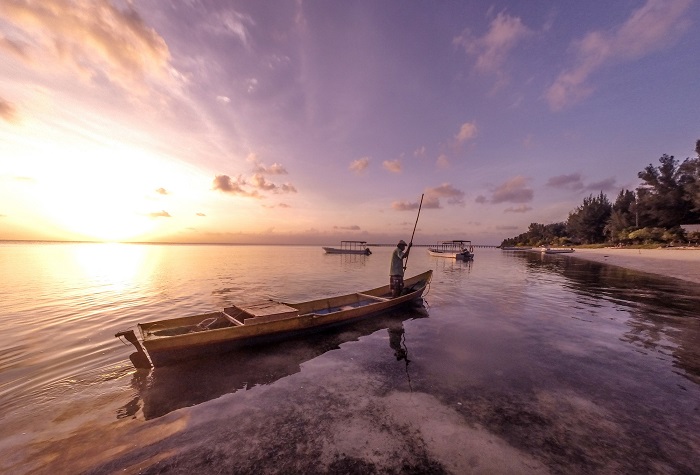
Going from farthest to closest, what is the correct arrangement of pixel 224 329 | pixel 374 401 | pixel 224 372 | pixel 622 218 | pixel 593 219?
pixel 593 219, pixel 622 218, pixel 224 329, pixel 224 372, pixel 374 401

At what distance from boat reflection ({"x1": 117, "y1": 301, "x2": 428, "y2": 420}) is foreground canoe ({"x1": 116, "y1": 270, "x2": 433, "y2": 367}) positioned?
12.2 inches

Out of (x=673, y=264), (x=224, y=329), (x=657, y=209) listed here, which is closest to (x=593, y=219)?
(x=657, y=209)

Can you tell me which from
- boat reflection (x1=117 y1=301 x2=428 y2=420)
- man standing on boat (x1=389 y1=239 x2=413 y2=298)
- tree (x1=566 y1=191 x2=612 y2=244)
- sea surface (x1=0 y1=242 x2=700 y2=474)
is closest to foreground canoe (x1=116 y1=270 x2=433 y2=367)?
boat reflection (x1=117 y1=301 x2=428 y2=420)

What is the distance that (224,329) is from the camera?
8.66 metres

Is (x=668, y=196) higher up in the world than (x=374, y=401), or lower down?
higher up

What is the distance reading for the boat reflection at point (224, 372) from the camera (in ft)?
21.7

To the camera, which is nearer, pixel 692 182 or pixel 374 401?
pixel 374 401

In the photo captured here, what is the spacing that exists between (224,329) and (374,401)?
5.10m

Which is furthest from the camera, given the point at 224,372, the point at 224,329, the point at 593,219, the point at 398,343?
the point at 593,219

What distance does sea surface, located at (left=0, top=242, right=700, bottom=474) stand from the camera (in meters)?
4.71

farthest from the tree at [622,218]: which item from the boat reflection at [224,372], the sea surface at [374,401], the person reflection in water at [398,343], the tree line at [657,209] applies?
the boat reflection at [224,372]

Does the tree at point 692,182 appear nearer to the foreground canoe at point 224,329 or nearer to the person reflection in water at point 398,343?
the person reflection in water at point 398,343

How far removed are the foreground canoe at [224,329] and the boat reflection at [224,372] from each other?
309 millimetres

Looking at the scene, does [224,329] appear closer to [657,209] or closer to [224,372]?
[224,372]
